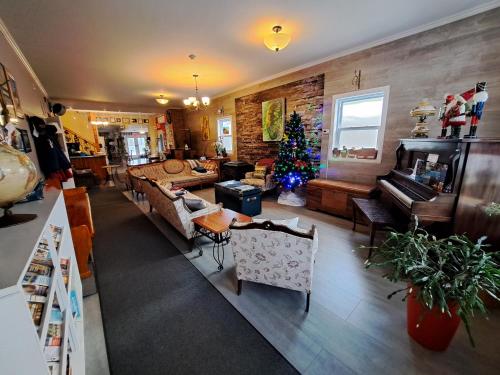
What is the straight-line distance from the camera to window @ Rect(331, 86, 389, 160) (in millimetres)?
3328

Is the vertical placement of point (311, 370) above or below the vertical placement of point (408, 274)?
below

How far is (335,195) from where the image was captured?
3.56 meters

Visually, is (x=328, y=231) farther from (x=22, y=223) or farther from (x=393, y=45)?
(x=22, y=223)

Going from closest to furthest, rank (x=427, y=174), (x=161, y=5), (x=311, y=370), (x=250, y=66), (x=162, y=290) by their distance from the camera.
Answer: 1. (x=311, y=370)
2. (x=162, y=290)
3. (x=161, y=5)
4. (x=427, y=174)
5. (x=250, y=66)

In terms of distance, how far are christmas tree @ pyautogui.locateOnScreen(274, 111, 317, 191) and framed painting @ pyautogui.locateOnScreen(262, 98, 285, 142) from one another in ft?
2.16

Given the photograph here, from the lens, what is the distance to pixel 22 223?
0.92 meters

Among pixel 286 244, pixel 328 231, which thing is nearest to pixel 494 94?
pixel 328 231

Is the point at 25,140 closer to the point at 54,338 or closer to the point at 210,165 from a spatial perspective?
the point at 54,338

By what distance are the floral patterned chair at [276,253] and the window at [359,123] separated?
2.75 meters

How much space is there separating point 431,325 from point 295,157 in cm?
324

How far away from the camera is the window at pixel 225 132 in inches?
254

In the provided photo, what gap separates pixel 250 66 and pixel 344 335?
4419 mm

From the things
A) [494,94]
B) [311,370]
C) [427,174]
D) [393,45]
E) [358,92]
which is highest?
[393,45]

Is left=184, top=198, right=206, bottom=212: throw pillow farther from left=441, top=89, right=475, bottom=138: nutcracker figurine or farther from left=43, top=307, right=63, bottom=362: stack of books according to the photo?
left=441, top=89, right=475, bottom=138: nutcracker figurine
